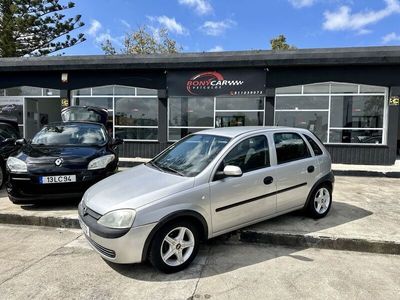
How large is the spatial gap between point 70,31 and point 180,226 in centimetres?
2574

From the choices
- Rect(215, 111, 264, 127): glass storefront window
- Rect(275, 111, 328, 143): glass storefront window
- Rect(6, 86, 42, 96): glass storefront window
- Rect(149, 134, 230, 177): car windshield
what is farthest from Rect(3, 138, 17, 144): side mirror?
Rect(275, 111, 328, 143): glass storefront window

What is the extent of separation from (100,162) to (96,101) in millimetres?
7871

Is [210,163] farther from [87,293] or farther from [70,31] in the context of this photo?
[70,31]

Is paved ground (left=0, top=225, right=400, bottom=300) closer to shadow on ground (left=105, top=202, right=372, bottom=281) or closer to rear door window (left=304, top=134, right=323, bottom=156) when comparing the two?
shadow on ground (left=105, top=202, right=372, bottom=281)

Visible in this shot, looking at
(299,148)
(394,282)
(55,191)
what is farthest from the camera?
(55,191)

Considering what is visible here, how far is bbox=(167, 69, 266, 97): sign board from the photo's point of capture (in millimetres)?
11625

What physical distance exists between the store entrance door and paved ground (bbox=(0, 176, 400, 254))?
846 centimetres

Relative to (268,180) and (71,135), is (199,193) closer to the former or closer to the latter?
(268,180)

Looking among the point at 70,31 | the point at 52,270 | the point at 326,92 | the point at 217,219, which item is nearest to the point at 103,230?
the point at 52,270

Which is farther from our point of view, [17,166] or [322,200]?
[17,166]

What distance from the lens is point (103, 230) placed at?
342 centimetres

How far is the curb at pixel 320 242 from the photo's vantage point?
170 inches

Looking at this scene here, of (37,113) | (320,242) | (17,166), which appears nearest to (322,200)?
(320,242)

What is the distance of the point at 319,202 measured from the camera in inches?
209
